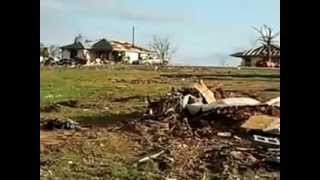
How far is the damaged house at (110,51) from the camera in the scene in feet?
7.64

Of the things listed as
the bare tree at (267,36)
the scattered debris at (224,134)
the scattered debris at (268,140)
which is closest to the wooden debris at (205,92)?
the scattered debris at (224,134)

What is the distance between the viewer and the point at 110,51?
288 centimetres

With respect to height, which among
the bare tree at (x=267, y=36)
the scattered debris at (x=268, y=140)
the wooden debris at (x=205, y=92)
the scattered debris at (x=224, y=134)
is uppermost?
the bare tree at (x=267, y=36)

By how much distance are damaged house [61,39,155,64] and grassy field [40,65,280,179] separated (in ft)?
0.47

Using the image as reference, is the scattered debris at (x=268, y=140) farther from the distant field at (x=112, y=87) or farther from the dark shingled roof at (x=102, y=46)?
the dark shingled roof at (x=102, y=46)

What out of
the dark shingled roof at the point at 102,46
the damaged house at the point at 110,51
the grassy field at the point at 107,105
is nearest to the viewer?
the damaged house at the point at 110,51

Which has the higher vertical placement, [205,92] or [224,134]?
[205,92]

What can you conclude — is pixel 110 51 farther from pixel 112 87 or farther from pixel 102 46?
pixel 112 87

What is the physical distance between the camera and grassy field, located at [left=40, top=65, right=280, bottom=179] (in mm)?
2861

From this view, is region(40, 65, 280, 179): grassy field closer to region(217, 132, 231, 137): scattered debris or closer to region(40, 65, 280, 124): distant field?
region(40, 65, 280, 124): distant field

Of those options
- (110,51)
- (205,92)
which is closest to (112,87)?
(205,92)

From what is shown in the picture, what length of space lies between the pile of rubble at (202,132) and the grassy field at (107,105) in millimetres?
116

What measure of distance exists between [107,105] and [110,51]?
3.36 ft
